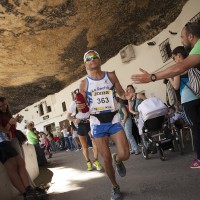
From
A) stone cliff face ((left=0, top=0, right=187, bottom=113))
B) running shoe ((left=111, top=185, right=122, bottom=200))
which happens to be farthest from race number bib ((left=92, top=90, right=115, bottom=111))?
stone cliff face ((left=0, top=0, right=187, bottom=113))

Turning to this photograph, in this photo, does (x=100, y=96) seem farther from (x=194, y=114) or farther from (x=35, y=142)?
(x=35, y=142)

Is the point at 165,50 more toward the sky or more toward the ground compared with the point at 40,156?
more toward the sky

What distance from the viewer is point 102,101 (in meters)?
3.99

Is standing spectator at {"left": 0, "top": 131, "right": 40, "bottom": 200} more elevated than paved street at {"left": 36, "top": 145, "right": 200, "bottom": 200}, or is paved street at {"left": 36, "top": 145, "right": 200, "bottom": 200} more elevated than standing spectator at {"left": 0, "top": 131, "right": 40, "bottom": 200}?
standing spectator at {"left": 0, "top": 131, "right": 40, "bottom": 200}

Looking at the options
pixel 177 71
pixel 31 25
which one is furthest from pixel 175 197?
pixel 31 25

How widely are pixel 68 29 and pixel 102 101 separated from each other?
33.7 ft

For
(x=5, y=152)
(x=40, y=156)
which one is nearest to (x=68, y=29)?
(x=40, y=156)

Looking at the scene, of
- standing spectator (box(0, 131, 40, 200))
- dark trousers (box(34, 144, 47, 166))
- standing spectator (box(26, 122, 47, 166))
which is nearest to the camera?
standing spectator (box(0, 131, 40, 200))

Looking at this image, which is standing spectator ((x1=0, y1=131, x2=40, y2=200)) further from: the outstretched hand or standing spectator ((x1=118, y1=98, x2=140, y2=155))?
standing spectator ((x1=118, y1=98, x2=140, y2=155))

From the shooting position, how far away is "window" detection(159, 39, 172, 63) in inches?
525

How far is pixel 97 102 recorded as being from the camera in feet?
13.1

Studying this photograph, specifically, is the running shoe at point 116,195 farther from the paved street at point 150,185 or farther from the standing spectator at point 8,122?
the standing spectator at point 8,122

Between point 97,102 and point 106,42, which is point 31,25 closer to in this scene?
point 106,42

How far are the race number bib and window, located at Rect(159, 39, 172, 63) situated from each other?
9.92 m
